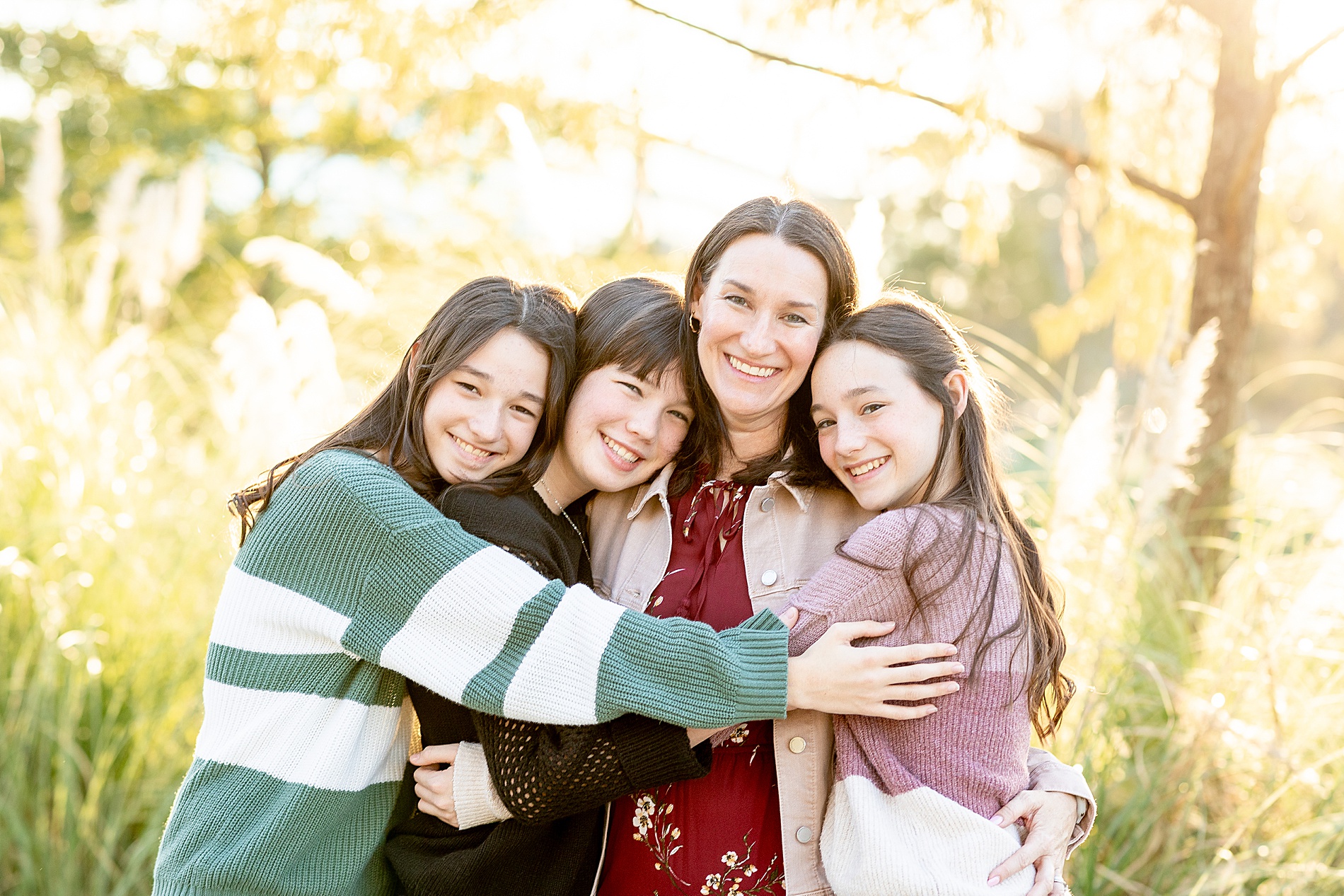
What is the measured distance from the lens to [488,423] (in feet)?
7.16

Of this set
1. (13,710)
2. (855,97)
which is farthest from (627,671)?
(855,97)

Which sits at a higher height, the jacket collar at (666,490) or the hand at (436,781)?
the jacket collar at (666,490)

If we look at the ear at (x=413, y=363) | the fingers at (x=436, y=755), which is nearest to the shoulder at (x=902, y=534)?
A: the fingers at (x=436, y=755)

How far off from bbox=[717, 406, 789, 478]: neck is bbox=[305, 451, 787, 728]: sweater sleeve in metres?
0.50

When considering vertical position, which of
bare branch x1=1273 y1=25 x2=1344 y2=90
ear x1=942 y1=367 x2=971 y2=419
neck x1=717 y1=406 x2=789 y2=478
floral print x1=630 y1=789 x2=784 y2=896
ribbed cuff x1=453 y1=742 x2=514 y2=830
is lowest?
floral print x1=630 y1=789 x2=784 y2=896

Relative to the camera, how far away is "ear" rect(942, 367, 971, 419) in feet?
7.02

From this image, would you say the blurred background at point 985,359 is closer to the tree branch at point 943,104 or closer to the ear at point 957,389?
the tree branch at point 943,104

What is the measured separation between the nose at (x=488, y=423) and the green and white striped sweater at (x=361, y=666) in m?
0.23

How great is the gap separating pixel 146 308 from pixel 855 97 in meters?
3.48

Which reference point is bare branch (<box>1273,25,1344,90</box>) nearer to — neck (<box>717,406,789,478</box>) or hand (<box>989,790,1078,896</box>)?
neck (<box>717,406,789,478</box>)

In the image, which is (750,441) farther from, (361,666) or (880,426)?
(361,666)

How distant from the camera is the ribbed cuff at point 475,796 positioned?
1901 millimetres

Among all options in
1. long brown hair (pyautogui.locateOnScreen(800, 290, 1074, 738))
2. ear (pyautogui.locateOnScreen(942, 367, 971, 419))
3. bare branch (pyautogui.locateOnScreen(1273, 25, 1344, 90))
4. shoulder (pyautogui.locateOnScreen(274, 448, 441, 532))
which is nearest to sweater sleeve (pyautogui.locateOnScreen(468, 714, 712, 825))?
shoulder (pyautogui.locateOnScreen(274, 448, 441, 532))

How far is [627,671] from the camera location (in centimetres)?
182
